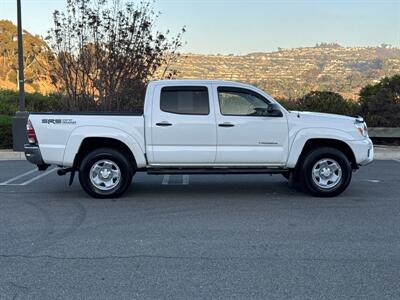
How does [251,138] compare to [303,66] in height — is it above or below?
below

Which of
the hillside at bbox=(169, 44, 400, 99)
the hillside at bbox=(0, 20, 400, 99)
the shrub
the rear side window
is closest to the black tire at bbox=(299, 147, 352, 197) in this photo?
the rear side window

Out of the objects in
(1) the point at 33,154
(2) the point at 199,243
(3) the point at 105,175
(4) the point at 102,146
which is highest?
(4) the point at 102,146

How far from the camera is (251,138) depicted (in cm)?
849

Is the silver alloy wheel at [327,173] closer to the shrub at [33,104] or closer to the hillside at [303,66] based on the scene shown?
the shrub at [33,104]

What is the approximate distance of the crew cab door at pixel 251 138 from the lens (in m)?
8.47

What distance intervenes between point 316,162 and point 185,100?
2.37m

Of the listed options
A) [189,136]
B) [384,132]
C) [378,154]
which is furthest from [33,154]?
[384,132]

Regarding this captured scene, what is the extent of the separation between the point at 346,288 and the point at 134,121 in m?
4.80

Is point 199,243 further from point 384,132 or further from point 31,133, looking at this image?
point 384,132

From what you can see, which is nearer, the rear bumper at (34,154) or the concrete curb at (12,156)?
the rear bumper at (34,154)

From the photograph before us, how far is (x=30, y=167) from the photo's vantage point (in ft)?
40.6

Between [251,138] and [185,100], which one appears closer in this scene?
[251,138]

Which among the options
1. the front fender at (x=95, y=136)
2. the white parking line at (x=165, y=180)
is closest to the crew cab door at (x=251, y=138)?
the front fender at (x=95, y=136)

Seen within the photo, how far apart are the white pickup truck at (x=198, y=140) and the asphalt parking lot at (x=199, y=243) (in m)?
0.47
